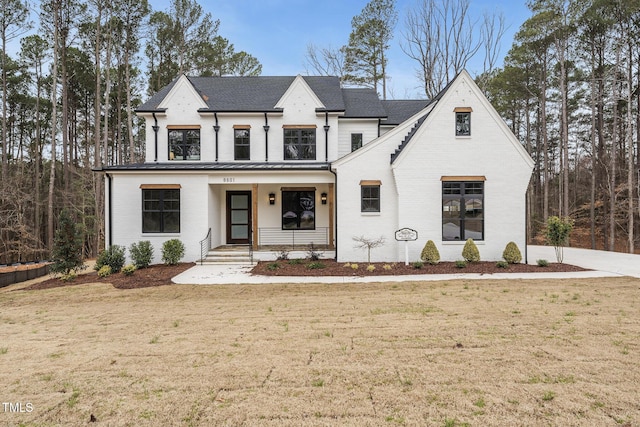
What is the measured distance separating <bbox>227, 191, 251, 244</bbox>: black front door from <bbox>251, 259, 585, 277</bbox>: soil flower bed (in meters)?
4.15

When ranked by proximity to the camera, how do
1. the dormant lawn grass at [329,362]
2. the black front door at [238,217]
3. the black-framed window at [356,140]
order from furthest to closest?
the black-framed window at [356,140] → the black front door at [238,217] → the dormant lawn grass at [329,362]

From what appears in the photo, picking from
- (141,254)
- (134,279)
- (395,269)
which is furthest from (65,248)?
(395,269)

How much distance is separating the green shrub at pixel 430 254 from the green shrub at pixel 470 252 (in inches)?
40.7

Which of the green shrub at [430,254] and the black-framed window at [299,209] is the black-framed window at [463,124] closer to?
the green shrub at [430,254]

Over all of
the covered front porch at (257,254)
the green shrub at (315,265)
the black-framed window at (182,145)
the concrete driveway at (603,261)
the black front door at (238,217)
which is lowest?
the concrete driveway at (603,261)

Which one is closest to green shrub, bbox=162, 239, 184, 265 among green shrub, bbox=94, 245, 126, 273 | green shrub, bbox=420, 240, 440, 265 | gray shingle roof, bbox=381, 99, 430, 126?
green shrub, bbox=94, 245, 126, 273

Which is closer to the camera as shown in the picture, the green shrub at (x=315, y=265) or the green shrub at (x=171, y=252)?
the green shrub at (x=315, y=265)

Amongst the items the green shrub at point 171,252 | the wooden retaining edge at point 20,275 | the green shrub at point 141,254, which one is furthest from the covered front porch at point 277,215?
the wooden retaining edge at point 20,275

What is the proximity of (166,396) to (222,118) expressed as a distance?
14.5 metres

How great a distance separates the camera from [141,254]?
1255 cm

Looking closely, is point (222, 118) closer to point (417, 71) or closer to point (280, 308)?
point (280, 308)

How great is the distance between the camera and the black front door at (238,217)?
634 inches

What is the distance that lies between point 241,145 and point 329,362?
13.5m

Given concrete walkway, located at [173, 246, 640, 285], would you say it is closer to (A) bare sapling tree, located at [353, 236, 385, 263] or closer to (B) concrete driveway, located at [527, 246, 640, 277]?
(B) concrete driveway, located at [527, 246, 640, 277]
